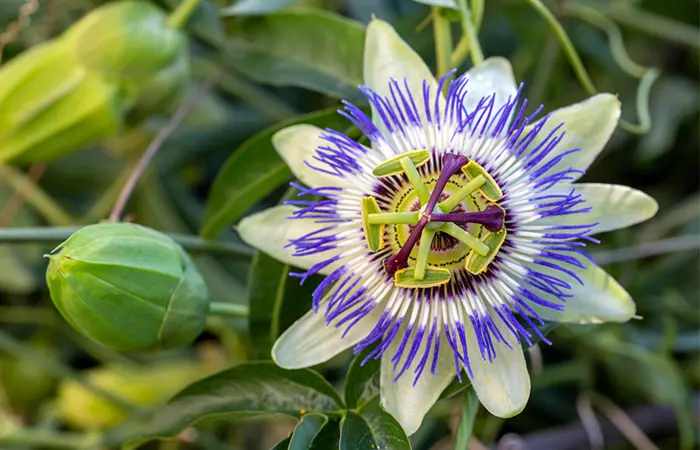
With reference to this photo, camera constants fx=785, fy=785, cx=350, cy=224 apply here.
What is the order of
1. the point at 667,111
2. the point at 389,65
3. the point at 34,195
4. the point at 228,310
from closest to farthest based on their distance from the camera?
the point at 389,65
the point at 228,310
the point at 34,195
the point at 667,111

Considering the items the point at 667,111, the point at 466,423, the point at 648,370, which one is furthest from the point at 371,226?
the point at 667,111

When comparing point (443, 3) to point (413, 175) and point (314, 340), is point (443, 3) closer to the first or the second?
point (413, 175)

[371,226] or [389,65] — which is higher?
[389,65]

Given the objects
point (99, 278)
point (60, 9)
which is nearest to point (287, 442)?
point (99, 278)

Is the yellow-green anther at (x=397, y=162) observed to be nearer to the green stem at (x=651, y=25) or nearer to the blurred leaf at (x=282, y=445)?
the blurred leaf at (x=282, y=445)

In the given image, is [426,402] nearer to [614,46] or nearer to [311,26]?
[311,26]

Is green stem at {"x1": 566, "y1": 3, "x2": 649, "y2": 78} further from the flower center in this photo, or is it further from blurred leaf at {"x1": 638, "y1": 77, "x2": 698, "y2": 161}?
the flower center
